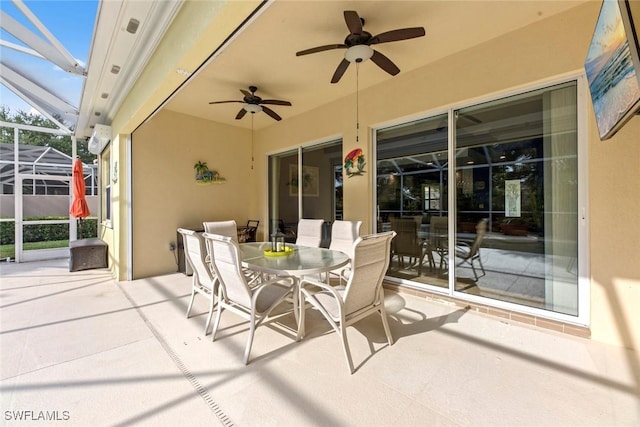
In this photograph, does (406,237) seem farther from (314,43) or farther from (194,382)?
(194,382)

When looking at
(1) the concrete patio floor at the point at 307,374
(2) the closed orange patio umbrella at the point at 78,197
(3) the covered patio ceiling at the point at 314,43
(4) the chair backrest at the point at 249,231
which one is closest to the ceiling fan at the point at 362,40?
Answer: (3) the covered patio ceiling at the point at 314,43

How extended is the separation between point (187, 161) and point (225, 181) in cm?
84

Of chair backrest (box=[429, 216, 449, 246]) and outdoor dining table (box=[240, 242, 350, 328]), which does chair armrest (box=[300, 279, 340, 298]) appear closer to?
outdoor dining table (box=[240, 242, 350, 328])

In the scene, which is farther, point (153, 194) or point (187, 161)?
point (187, 161)

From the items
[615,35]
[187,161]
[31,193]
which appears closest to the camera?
[615,35]

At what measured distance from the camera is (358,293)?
2.17 m

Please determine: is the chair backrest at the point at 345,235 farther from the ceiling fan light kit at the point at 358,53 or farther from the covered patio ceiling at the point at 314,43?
the covered patio ceiling at the point at 314,43

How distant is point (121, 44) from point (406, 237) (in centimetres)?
422

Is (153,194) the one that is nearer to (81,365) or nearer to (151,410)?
(81,365)

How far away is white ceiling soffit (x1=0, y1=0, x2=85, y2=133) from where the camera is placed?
324 centimetres

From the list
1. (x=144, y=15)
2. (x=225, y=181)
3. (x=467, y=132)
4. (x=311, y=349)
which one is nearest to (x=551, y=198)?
(x=467, y=132)

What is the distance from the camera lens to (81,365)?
2088 millimetres

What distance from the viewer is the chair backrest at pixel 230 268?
2.15m

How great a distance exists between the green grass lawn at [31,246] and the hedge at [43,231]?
94 mm
